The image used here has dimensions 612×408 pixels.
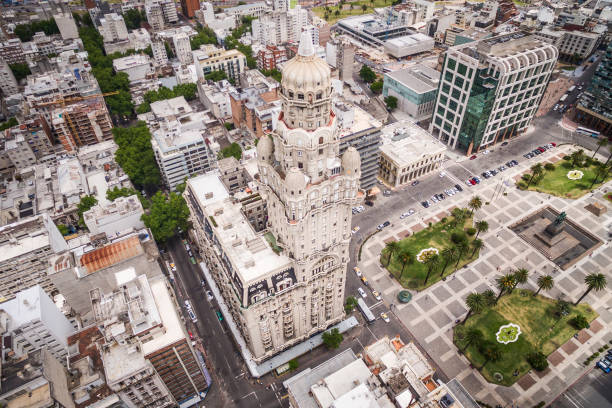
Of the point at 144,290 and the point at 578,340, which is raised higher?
the point at 144,290

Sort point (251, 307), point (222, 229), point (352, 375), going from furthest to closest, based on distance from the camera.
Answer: point (222, 229), point (251, 307), point (352, 375)

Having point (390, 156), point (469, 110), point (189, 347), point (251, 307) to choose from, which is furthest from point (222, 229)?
point (469, 110)

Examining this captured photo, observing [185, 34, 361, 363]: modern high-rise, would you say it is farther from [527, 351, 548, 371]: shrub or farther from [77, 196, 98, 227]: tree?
[527, 351, 548, 371]: shrub

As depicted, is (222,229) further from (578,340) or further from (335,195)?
(578,340)

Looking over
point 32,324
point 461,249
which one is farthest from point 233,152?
point 461,249

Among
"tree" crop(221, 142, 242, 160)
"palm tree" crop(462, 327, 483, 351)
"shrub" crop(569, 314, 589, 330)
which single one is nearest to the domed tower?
"palm tree" crop(462, 327, 483, 351)

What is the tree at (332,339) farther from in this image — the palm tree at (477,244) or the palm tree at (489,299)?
the palm tree at (477,244)

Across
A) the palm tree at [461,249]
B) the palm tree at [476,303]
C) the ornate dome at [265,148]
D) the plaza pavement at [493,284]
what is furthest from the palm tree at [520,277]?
the ornate dome at [265,148]

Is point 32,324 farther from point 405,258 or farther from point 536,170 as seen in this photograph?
point 536,170
